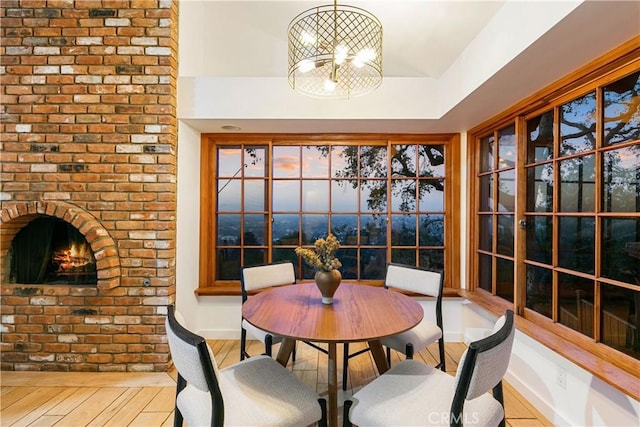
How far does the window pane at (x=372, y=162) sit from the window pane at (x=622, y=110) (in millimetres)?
1760

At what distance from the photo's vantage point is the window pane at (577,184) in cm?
180

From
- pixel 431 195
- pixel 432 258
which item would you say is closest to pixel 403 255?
pixel 432 258

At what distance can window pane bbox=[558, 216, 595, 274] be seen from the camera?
1800 mm

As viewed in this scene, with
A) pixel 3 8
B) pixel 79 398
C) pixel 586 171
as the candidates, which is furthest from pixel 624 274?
pixel 3 8

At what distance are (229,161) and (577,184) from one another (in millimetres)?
2848

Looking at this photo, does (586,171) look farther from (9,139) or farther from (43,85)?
(9,139)

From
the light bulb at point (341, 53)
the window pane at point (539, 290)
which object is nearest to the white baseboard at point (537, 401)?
the window pane at point (539, 290)

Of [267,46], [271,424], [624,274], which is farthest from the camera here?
[267,46]

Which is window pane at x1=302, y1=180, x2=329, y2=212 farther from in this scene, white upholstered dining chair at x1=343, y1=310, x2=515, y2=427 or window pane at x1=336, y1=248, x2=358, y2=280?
white upholstered dining chair at x1=343, y1=310, x2=515, y2=427

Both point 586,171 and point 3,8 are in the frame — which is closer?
point 586,171

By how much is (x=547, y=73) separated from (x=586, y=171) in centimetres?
61

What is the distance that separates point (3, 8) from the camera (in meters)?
2.46

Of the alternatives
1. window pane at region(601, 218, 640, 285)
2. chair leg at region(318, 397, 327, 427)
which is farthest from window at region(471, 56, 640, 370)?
chair leg at region(318, 397, 327, 427)

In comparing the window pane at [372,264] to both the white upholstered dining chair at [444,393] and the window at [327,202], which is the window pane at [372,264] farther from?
the white upholstered dining chair at [444,393]
